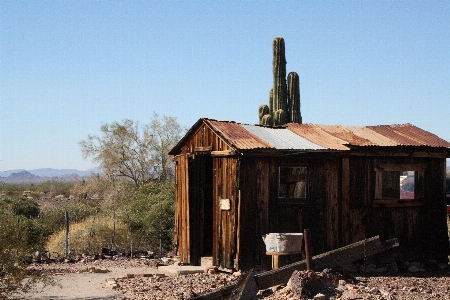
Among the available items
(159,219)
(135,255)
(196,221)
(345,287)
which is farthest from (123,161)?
(345,287)

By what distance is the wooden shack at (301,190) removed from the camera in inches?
508

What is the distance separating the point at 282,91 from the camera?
989 inches

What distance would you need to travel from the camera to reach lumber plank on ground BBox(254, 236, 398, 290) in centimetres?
1055

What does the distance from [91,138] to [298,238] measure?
83.6ft

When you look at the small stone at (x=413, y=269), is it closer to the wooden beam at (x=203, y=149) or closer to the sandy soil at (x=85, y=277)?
the wooden beam at (x=203, y=149)

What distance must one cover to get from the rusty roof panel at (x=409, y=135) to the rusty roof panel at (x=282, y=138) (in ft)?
7.70

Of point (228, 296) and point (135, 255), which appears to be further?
point (135, 255)

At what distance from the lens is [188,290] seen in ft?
38.2

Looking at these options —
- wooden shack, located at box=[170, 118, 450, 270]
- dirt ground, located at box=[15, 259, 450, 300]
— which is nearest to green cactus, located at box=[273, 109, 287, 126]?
wooden shack, located at box=[170, 118, 450, 270]

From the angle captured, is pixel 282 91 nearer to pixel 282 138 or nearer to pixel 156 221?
pixel 156 221

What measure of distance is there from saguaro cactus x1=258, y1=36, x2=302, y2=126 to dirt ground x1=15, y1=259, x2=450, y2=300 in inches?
444

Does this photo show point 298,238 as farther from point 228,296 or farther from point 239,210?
point 228,296

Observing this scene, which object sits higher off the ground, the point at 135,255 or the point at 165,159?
the point at 165,159

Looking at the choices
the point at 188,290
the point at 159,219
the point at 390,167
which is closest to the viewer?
the point at 188,290
